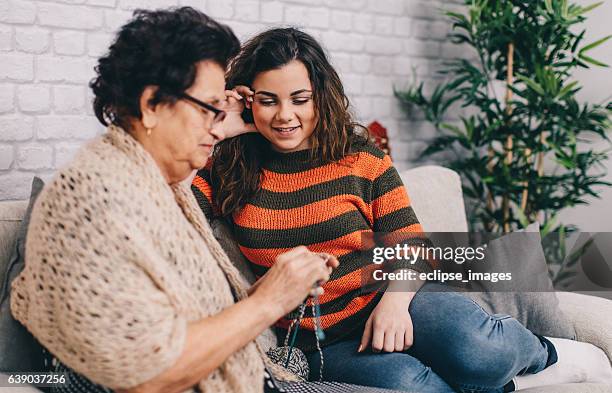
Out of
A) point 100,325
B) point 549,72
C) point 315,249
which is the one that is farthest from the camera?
point 549,72

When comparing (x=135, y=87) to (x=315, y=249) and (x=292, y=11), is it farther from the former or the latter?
(x=292, y=11)

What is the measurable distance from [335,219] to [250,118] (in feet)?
1.12

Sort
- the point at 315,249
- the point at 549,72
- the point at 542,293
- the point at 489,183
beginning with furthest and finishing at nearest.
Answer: the point at 489,183 → the point at 549,72 → the point at 542,293 → the point at 315,249

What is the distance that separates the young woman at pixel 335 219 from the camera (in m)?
1.65

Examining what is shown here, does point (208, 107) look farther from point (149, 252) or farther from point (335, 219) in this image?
point (335, 219)

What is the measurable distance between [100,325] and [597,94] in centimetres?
267

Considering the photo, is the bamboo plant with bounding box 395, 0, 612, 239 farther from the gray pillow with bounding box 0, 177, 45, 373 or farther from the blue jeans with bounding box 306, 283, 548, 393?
the gray pillow with bounding box 0, 177, 45, 373

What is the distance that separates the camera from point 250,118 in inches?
72.3

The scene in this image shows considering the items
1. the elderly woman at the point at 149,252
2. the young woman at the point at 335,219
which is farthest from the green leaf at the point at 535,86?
the elderly woman at the point at 149,252

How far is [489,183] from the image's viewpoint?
3.03 meters

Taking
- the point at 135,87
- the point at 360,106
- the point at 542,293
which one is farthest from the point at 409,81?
the point at 135,87

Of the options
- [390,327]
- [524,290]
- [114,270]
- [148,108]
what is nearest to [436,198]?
[524,290]

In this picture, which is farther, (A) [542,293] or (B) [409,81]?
(B) [409,81]

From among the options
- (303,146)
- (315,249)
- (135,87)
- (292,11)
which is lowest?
(315,249)
